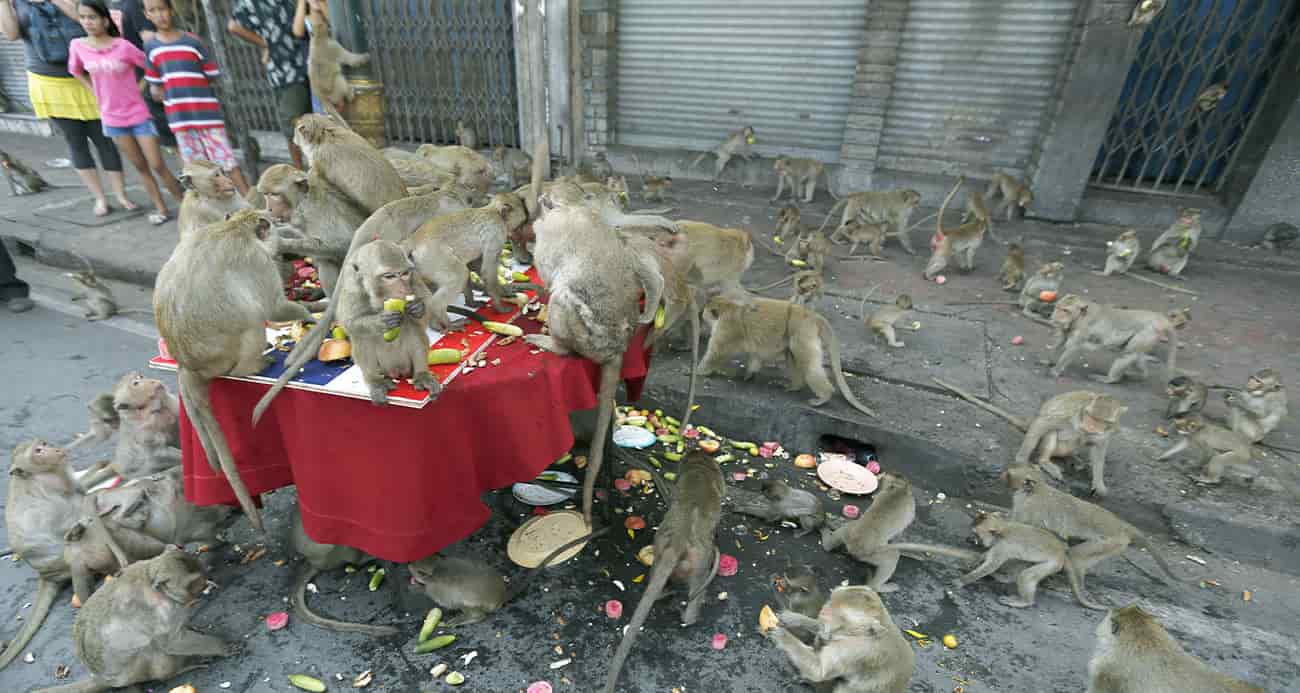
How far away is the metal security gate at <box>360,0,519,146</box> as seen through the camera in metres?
10.7

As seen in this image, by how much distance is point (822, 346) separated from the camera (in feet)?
15.7

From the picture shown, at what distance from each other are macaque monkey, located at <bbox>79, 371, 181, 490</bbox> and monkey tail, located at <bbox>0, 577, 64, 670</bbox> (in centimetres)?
57

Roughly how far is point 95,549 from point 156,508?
0.31m

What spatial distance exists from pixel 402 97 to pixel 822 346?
10.3 metres

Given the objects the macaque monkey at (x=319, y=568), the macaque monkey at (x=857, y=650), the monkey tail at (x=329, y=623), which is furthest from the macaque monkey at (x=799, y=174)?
the monkey tail at (x=329, y=623)

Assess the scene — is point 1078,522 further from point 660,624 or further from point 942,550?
point 660,624

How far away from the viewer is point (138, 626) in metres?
2.81

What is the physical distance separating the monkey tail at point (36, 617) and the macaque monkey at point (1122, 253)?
10.1 metres

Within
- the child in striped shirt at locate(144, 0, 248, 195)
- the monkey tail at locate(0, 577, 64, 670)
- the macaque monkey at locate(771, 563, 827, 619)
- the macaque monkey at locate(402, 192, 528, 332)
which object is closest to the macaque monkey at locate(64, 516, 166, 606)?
the monkey tail at locate(0, 577, 64, 670)

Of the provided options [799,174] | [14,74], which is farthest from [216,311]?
[14,74]

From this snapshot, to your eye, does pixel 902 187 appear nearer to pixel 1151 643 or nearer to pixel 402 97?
pixel 1151 643

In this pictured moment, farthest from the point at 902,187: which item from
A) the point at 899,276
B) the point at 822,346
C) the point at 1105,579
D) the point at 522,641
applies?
the point at 522,641

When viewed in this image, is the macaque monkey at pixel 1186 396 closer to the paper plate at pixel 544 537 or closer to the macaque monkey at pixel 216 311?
the paper plate at pixel 544 537

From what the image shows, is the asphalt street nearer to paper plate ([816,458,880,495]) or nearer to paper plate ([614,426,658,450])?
paper plate ([816,458,880,495])
